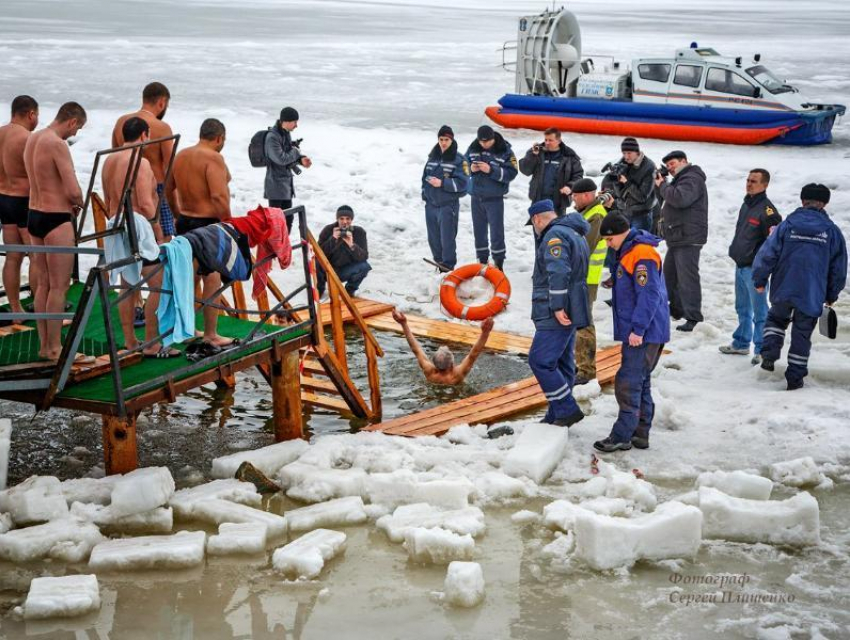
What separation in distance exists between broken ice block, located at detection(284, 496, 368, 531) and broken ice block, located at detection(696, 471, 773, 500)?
2.12 meters

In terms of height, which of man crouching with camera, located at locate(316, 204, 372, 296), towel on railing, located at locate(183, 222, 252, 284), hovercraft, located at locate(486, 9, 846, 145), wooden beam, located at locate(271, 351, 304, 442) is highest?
hovercraft, located at locate(486, 9, 846, 145)

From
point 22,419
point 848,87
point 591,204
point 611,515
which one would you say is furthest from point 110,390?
point 848,87

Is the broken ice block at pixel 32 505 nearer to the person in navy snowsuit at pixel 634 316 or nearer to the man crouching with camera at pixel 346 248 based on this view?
the person in navy snowsuit at pixel 634 316

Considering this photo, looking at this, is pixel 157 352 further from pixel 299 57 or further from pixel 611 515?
pixel 299 57

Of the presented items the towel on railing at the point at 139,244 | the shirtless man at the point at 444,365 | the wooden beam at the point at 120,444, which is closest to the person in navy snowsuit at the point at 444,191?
the shirtless man at the point at 444,365

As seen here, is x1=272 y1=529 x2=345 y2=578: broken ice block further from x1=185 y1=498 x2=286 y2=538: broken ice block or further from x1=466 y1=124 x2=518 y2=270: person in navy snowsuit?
x1=466 y1=124 x2=518 y2=270: person in navy snowsuit

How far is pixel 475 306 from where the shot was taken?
10.9m

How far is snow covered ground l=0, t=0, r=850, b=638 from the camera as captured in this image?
7473mm

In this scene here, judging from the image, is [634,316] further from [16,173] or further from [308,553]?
[16,173]

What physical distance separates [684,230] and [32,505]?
6.24m

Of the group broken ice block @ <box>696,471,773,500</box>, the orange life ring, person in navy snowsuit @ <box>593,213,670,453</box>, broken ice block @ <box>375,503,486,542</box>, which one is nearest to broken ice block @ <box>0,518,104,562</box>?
broken ice block @ <box>375,503,486,542</box>

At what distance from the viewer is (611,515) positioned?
654 centimetres

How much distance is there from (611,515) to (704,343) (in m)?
3.93

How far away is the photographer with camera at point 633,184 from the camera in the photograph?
427 inches
